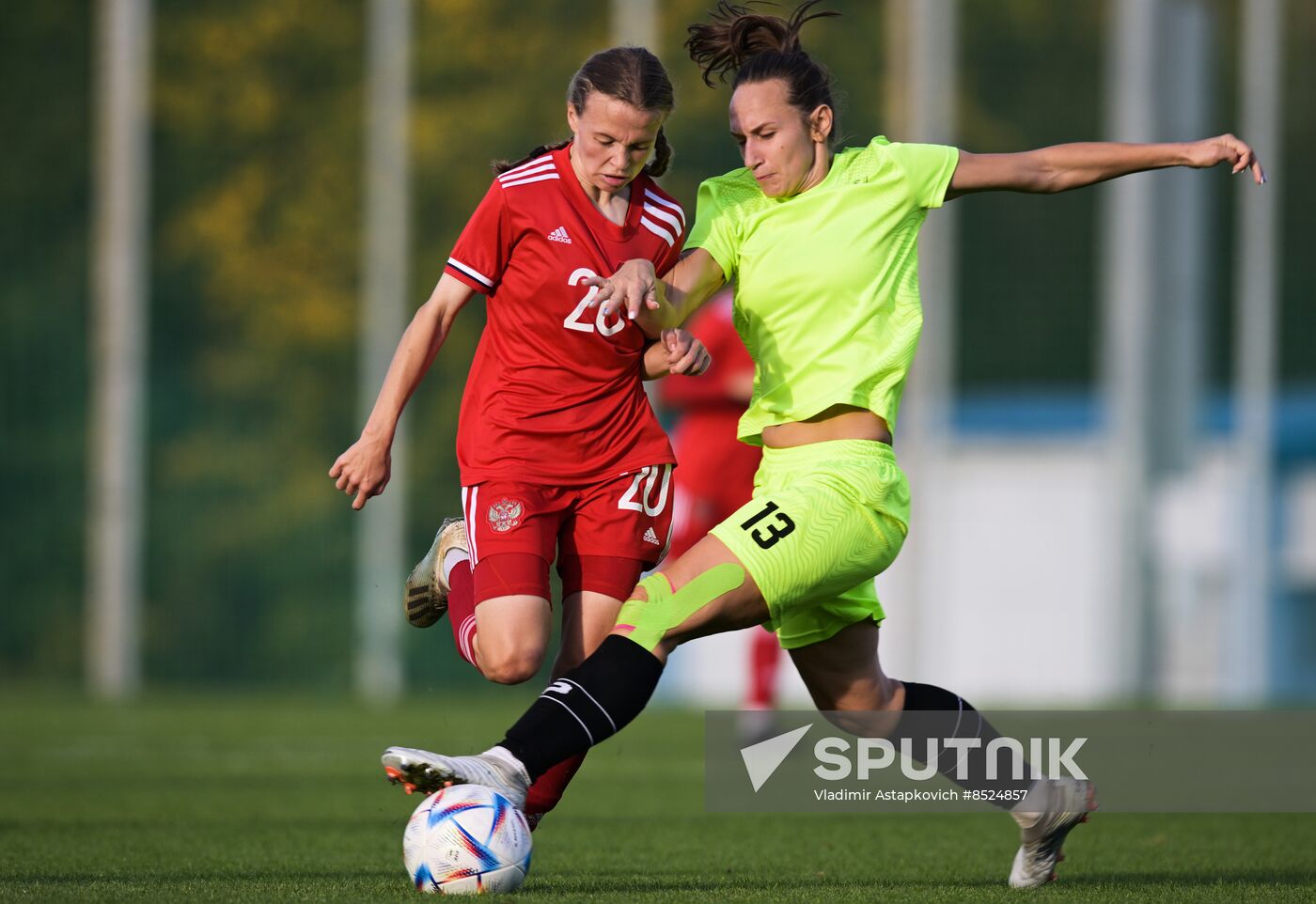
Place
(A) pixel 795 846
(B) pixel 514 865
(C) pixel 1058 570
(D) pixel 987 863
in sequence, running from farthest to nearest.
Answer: (C) pixel 1058 570 < (A) pixel 795 846 < (D) pixel 987 863 < (B) pixel 514 865

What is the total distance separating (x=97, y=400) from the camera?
16.3 meters

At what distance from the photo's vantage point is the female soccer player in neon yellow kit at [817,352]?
4.45 m

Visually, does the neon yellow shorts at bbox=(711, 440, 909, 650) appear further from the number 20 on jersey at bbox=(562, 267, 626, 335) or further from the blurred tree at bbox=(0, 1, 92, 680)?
the blurred tree at bbox=(0, 1, 92, 680)

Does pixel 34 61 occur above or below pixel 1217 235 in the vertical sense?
above

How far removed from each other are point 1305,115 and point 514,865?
586 inches

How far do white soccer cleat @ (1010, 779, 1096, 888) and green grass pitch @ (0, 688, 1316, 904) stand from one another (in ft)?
0.18

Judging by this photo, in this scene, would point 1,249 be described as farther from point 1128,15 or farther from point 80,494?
point 1128,15

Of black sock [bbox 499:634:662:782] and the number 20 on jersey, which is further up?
the number 20 on jersey

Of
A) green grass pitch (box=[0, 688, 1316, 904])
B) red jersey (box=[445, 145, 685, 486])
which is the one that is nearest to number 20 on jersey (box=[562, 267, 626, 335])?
red jersey (box=[445, 145, 685, 486])

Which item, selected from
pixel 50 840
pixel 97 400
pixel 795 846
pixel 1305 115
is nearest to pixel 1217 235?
pixel 1305 115

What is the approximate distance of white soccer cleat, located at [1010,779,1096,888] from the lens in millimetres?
4926

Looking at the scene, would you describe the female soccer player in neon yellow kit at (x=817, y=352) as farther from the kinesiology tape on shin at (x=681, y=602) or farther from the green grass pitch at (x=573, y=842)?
the green grass pitch at (x=573, y=842)

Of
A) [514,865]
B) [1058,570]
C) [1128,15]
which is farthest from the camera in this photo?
[1058,570]

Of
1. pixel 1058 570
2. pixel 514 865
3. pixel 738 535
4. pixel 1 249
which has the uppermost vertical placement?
pixel 1 249
